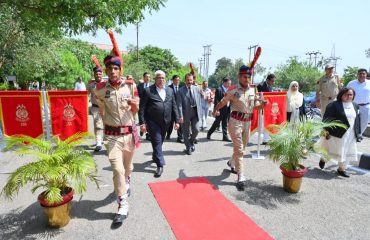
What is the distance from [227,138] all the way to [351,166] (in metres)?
3.46

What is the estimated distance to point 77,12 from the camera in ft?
19.5

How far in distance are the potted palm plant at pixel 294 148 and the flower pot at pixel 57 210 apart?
317cm

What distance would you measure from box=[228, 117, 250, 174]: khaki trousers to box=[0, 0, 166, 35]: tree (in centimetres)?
385

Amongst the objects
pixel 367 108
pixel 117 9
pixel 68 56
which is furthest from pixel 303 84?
pixel 117 9

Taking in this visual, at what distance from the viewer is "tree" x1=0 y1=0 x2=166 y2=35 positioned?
5.90 m

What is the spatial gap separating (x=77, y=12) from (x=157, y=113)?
2921mm

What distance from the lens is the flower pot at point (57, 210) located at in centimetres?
324

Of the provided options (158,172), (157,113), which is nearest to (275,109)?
(157,113)

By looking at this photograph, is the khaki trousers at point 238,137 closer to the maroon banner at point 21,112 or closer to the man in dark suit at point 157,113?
the man in dark suit at point 157,113

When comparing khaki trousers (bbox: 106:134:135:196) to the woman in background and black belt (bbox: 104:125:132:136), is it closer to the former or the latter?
black belt (bbox: 104:125:132:136)

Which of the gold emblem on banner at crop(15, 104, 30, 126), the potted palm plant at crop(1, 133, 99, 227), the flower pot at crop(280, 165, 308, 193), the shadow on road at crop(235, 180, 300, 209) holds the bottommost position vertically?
the shadow on road at crop(235, 180, 300, 209)

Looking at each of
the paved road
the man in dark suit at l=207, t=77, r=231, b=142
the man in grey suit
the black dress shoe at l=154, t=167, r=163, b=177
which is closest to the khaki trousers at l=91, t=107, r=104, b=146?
the paved road

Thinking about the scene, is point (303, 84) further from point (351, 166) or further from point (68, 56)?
point (351, 166)

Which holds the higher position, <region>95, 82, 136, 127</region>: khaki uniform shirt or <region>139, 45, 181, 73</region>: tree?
<region>139, 45, 181, 73</region>: tree
